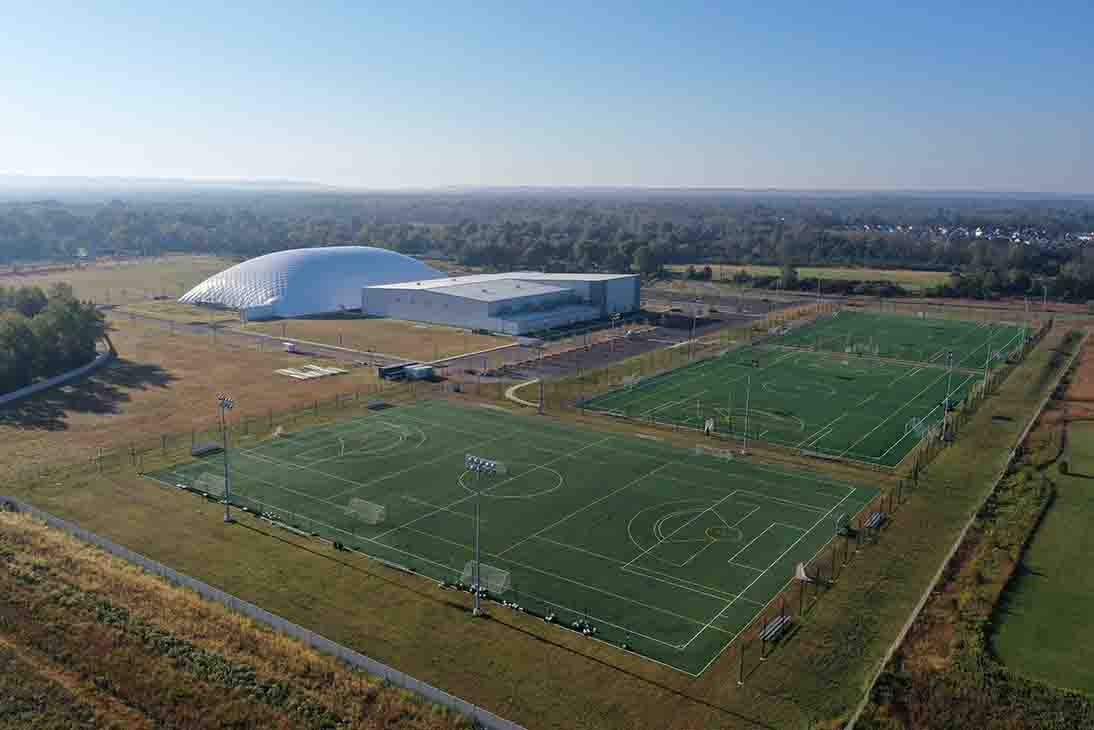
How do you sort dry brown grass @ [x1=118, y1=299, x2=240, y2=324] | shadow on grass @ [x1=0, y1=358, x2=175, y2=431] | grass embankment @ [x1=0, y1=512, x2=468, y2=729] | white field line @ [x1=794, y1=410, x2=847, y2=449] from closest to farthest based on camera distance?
grass embankment @ [x1=0, y1=512, x2=468, y2=729] < white field line @ [x1=794, y1=410, x2=847, y2=449] < shadow on grass @ [x1=0, y1=358, x2=175, y2=431] < dry brown grass @ [x1=118, y1=299, x2=240, y2=324]

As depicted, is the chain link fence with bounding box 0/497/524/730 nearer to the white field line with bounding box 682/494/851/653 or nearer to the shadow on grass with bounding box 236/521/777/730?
the shadow on grass with bounding box 236/521/777/730

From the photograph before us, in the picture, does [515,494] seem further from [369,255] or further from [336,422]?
[369,255]

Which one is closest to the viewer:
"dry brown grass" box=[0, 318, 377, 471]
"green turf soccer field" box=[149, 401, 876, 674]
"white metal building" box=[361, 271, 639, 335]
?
"green turf soccer field" box=[149, 401, 876, 674]

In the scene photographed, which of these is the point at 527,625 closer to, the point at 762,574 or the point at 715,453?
the point at 762,574

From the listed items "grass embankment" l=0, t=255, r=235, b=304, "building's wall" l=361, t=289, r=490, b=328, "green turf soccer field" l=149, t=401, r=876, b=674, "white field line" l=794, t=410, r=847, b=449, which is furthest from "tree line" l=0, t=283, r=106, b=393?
"white field line" l=794, t=410, r=847, b=449

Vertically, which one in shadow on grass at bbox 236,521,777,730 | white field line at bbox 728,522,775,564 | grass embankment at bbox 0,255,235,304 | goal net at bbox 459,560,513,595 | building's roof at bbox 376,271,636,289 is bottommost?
grass embankment at bbox 0,255,235,304

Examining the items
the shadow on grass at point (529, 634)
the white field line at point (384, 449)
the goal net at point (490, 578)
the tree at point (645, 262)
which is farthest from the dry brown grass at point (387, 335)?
the tree at point (645, 262)

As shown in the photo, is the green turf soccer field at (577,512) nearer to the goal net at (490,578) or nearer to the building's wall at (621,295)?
the goal net at (490,578)

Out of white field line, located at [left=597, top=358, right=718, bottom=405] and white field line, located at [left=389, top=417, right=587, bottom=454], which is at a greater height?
white field line, located at [left=389, top=417, right=587, bottom=454]

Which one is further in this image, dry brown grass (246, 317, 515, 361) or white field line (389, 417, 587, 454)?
dry brown grass (246, 317, 515, 361)
